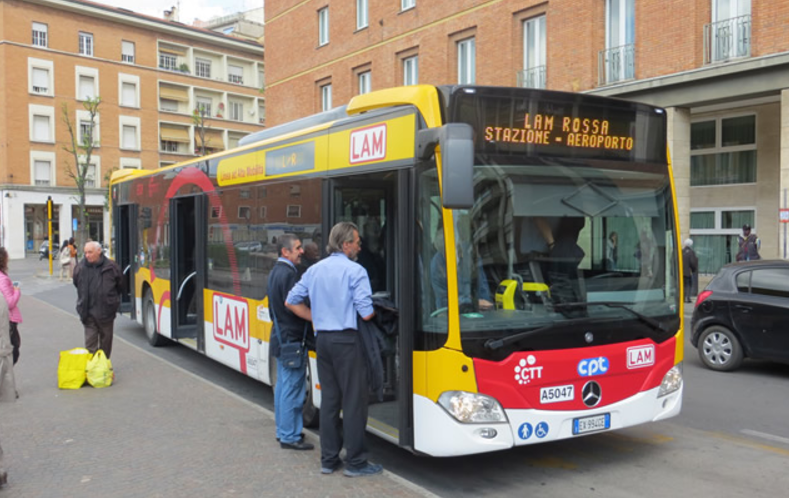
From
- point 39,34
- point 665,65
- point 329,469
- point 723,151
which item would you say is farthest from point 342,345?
point 39,34

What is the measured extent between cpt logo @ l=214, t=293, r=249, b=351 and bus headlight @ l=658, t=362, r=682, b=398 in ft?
14.4

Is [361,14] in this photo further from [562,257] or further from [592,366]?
[592,366]

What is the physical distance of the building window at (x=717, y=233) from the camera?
21078 mm

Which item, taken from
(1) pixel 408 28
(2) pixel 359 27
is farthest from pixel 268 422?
(2) pixel 359 27

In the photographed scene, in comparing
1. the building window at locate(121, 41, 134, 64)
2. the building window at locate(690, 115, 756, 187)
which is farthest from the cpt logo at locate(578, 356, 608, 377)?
the building window at locate(121, 41, 134, 64)

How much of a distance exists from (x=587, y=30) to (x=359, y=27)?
11.4 meters

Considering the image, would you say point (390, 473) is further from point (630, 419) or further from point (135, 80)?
point (135, 80)

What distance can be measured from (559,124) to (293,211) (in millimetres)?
2808

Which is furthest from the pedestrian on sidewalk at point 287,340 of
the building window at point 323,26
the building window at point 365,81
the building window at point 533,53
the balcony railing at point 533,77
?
the building window at point 323,26

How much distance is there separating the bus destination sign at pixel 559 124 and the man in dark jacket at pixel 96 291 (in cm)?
555

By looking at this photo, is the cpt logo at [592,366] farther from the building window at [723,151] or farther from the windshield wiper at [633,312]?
the building window at [723,151]

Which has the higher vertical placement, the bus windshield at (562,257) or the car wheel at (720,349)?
the bus windshield at (562,257)

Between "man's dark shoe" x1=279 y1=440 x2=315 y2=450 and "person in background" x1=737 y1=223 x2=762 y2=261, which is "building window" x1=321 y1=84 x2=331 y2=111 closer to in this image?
"person in background" x1=737 y1=223 x2=762 y2=261

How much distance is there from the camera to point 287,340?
579cm
